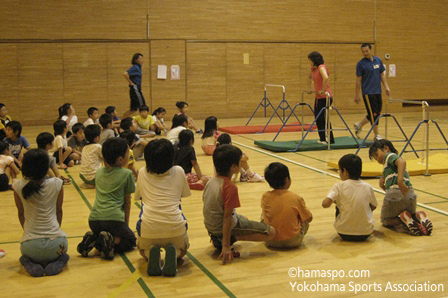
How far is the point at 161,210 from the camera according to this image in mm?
4352

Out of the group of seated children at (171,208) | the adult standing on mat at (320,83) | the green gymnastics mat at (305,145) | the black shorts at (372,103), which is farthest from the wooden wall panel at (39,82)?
the group of seated children at (171,208)

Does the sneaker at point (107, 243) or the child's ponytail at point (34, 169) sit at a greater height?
the child's ponytail at point (34, 169)

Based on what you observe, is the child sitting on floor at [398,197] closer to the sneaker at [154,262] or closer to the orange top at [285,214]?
the orange top at [285,214]

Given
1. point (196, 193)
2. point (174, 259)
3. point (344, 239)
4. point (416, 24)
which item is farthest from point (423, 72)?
point (174, 259)

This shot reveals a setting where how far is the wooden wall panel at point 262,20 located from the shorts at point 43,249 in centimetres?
1227

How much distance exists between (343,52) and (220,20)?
4.00 meters

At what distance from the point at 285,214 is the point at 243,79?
1248cm

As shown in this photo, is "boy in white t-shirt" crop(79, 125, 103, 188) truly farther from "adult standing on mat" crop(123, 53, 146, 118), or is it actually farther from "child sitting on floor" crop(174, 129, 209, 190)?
"adult standing on mat" crop(123, 53, 146, 118)

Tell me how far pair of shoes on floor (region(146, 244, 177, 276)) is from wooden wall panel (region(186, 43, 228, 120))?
40.7ft

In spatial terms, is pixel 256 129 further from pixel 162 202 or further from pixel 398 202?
pixel 162 202

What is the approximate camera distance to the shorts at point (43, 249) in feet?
14.0

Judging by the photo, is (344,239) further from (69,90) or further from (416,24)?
(416,24)

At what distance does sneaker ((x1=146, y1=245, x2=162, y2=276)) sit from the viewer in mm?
4234

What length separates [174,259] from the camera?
4.24m
